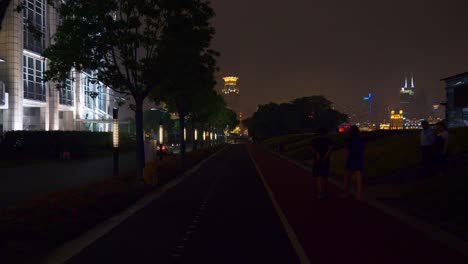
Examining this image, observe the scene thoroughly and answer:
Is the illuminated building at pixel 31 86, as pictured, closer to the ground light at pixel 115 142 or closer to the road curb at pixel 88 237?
the ground light at pixel 115 142

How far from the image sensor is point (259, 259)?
6492 mm

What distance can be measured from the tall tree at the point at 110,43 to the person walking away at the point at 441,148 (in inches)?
411

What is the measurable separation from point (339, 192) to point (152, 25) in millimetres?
9827

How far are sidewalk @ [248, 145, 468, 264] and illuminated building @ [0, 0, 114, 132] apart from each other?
1206 inches

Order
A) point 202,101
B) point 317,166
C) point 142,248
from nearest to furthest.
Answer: point 142,248 → point 317,166 → point 202,101

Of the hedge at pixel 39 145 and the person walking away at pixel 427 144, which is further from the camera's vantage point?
the hedge at pixel 39 145

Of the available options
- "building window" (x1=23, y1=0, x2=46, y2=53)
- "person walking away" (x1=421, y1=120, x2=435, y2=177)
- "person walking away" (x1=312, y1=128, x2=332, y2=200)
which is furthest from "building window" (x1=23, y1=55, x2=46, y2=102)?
"person walking away" (x1=421, y1=120, x2=435, y2=177)

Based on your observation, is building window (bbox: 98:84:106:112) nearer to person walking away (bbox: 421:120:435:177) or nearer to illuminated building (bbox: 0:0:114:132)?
illuminated building (bbox: 0:0:114:132)

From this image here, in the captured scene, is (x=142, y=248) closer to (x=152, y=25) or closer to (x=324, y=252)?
(x=324, y=252)

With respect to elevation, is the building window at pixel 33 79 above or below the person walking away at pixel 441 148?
above

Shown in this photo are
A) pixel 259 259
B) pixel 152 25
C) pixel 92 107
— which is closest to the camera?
pixel 259 259

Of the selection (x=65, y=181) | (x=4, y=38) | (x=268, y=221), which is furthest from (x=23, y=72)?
(x=268, y=221)

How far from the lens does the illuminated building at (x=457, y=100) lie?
43.9m

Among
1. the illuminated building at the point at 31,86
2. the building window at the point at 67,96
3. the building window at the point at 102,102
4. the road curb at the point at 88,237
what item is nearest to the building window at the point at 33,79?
the illuminated building at the point at 31,86
